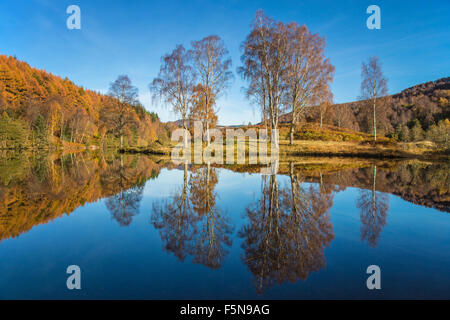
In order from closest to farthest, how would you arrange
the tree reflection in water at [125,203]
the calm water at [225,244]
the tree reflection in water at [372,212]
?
1. the calm water at [225,244]
2. the tree reflection in water at [372,212]
3. the tree reflection in water at [125,203]

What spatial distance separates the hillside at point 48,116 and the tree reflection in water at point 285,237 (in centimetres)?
3290

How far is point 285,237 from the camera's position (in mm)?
3465

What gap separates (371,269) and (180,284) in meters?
2.29

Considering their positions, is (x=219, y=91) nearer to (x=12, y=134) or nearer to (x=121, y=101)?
(x=121, y=101)

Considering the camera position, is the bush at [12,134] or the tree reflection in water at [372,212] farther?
the bush at [12,134]

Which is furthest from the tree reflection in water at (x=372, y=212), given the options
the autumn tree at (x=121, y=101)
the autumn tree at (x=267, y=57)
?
the autumn tree at (x=121, y=101)

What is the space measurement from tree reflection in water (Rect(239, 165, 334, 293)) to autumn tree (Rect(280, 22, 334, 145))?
16243 mm

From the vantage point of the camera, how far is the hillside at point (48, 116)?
116 feet

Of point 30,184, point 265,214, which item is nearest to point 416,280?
point 265,214

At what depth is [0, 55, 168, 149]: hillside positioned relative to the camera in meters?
35.3

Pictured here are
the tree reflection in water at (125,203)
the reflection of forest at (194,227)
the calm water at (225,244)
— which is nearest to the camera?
the calm water at (225,244)

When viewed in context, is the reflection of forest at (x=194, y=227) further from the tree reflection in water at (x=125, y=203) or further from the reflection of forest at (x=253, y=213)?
the tree reflection in water at (x=125, y=203)

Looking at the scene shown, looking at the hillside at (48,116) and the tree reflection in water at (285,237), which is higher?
the hillside at (48,116)

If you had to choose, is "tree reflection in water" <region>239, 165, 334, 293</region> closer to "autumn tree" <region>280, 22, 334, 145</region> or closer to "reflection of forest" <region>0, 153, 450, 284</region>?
"reflection of forest" <region>0, 153, 450, 284</region>
